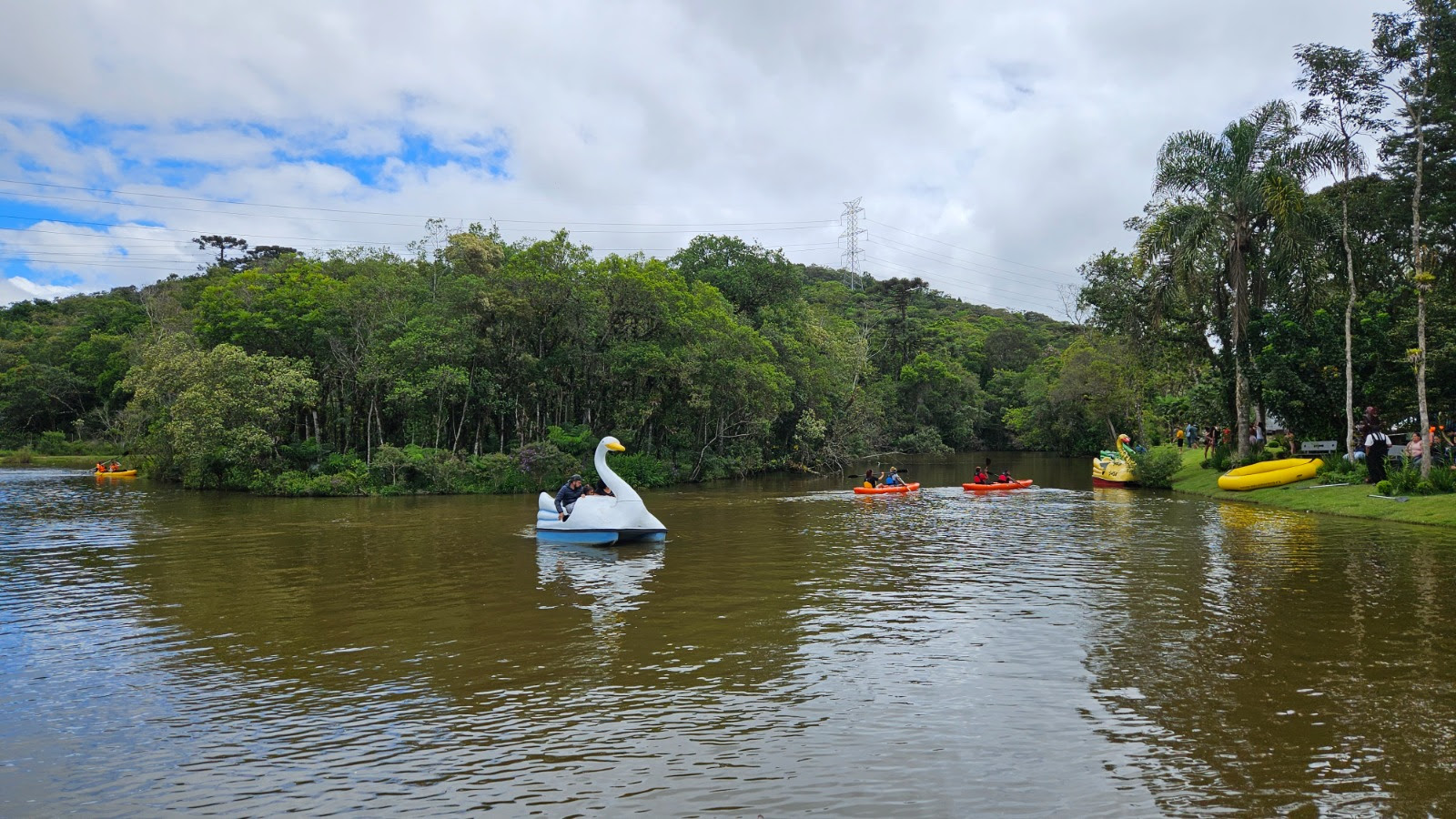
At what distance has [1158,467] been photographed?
108 ft

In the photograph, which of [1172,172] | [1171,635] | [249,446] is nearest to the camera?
[1171,635]

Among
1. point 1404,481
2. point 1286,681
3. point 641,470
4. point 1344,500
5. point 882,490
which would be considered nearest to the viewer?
point 1286,681

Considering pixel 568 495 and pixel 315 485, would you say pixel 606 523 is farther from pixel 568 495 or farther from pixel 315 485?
pixel 315 485

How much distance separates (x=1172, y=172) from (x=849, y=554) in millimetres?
21623

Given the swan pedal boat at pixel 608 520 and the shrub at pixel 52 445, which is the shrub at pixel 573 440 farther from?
the shrub at pixel 52 445

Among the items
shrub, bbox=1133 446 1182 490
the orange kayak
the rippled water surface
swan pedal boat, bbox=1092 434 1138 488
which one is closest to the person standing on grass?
the rippled water surface

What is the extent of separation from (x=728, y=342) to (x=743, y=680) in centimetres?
3209

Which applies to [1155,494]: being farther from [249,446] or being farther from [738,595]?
[249,446]

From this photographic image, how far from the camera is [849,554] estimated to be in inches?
687

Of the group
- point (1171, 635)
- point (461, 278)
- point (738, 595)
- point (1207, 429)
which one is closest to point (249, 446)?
point (461, 278)

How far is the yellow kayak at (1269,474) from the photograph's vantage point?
87.7 ft

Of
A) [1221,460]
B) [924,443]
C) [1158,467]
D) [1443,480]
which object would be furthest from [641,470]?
[924,443]

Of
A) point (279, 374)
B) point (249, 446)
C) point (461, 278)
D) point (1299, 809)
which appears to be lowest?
point (1299, 809)

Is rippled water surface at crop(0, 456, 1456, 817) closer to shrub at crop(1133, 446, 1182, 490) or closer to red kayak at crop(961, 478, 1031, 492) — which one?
red kayak at crop(961, 478, 1031, 492)
